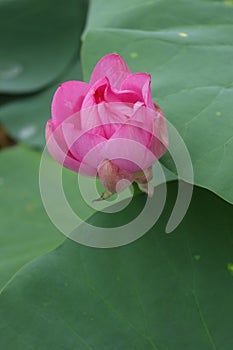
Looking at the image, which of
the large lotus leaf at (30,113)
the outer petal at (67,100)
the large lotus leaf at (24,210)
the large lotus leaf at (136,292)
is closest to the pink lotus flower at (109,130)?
the outer petal at (67,100)

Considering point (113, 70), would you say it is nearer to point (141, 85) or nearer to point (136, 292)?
point (141, 85)

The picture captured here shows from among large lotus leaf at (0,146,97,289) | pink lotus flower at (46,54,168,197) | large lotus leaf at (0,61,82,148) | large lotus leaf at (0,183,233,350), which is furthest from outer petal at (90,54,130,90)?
large lotus leaf at (0,61,82,148)

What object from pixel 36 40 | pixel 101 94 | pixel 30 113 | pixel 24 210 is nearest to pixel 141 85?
pixel 101 94

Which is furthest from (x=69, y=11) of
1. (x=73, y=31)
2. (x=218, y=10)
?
(x=218, y=10)

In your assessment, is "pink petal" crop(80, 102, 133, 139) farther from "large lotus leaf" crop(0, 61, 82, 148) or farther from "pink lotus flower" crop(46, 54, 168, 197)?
"large lotus leaf" crop(0, 61, 82, 148)

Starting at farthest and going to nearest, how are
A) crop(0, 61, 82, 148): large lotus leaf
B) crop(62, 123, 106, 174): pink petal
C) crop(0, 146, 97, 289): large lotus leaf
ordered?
crop(0, 61, 82, 148): large lotus leaf, crop(0, 146, 97, 289): large lotus leaf, crop(62, 123, 106, 174): pink petal

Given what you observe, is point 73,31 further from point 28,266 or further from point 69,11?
point 28,266
